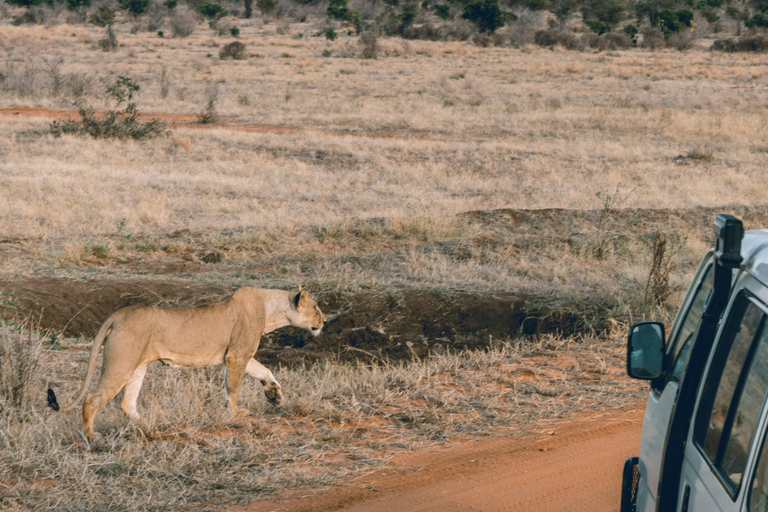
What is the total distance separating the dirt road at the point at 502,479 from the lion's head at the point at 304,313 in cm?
159

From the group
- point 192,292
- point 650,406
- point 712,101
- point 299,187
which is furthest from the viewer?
point 712,101

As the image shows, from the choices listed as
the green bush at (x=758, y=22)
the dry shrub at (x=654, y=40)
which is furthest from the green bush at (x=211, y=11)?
the green bush at (x=758, y=22)

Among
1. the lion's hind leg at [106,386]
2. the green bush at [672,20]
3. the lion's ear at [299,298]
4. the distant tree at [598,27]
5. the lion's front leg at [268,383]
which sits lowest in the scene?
the lion's front leg at [268,383]

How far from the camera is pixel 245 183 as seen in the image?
15781 mm

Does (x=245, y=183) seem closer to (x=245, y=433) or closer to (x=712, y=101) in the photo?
(x=245, y=433)

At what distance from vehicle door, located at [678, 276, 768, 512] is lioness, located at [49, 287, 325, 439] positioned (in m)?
3.46

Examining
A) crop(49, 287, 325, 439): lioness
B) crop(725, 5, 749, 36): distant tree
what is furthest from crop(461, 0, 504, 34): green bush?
crop(49, 287, 325, 439): lioness

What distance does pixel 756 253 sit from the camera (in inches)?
89.7

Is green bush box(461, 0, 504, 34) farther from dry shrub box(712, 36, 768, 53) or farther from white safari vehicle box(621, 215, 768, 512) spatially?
white safari vehicle box(621, 215, 768, 512)

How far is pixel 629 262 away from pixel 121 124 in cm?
1350

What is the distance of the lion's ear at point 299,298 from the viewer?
6.03 m

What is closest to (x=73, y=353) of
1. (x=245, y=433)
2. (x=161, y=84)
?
(x=245, y=433)

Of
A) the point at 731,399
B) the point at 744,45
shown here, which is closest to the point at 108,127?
the point at 731,399

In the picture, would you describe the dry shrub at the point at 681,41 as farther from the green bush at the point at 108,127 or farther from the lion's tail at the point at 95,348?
the lion's tail at the point at 95,348
